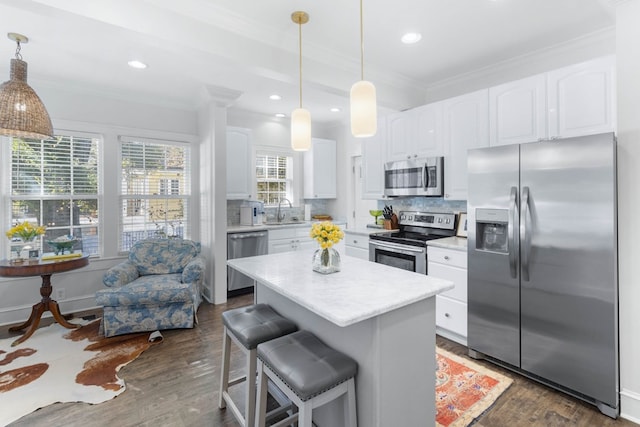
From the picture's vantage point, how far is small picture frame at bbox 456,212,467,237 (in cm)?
345

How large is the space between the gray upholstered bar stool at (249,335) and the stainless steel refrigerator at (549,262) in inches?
66.6

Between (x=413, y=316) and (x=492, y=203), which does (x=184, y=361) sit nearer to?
(x=413, y=316)

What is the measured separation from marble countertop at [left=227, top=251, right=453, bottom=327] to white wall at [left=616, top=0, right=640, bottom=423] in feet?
3.99

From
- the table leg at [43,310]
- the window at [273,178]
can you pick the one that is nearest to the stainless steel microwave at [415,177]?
the window at [273,178]

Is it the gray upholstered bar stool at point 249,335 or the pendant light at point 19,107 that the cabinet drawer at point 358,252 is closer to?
the gray upholstered bar stool at point 249,335

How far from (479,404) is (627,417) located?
852mm

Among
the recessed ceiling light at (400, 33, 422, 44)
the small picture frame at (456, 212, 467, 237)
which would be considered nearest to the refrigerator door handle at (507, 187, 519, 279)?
the small picture frame at (456, 212, 467, 237)

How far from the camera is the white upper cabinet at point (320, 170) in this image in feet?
18.1

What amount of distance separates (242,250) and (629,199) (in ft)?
12.9

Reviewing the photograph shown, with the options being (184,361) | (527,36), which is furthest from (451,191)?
(184,361)

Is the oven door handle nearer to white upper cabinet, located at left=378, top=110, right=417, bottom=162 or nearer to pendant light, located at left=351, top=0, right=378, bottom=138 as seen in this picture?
white upper cabinet, located at left=378, top=110, right=417, bottom=162

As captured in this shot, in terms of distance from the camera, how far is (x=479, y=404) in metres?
2.12

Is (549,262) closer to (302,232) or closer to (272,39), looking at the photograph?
(272,39)

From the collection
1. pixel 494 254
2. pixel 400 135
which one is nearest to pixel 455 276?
pixel 494 254
